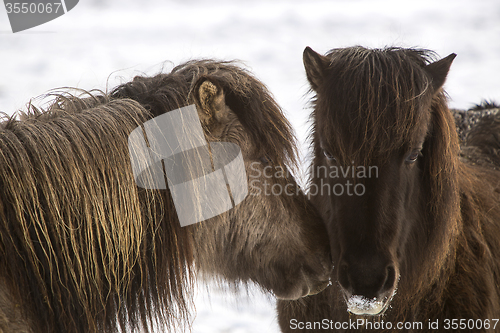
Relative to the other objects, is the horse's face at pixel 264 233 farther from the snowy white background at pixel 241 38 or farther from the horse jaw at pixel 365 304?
the snowy white background at pixel 241 38

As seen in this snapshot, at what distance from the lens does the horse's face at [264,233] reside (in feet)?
7.12

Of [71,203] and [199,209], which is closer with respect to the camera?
[71,203]

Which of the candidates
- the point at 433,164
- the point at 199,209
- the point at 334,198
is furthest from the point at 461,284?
the point at 199,209

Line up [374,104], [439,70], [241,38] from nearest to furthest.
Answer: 1. [374,104]
2. [439,70]
3. [241,38]

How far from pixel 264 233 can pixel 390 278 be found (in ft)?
2.21

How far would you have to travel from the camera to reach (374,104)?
210 centimetres

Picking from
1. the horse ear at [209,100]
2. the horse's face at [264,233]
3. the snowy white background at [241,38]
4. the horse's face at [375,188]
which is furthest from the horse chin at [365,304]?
the snowy white background at [241,38]

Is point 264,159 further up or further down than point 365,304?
further up

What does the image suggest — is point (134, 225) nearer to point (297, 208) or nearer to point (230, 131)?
point (230, 131)

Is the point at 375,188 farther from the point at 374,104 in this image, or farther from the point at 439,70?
the point at 439,70

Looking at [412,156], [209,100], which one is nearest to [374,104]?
[412,156]

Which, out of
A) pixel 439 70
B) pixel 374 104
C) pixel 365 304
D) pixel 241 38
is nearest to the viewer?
pixel 365 304

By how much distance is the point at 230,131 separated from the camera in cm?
216

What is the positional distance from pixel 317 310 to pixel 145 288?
1.25 m
